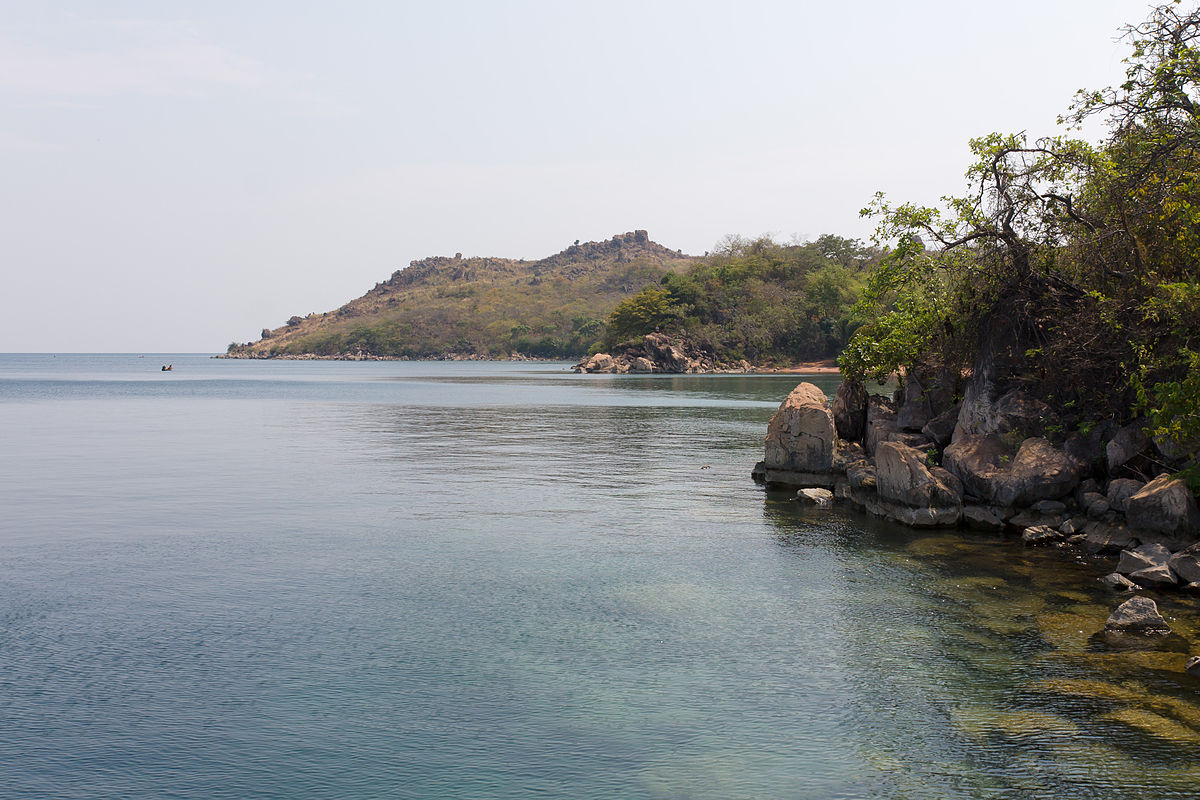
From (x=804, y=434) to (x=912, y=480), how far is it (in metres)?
5.79

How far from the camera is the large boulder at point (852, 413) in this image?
31031 millimetres

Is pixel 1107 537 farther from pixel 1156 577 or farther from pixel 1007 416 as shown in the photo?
pixel 1007 416

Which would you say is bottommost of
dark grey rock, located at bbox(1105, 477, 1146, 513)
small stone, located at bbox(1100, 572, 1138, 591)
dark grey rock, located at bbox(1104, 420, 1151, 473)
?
small stone, located at bbox(1100, 572, 1138, 591)

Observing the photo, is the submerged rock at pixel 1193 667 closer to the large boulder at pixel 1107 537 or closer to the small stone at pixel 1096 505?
the large boulder at pixel 1107 537

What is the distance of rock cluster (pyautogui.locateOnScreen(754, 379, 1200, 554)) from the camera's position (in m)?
18.0

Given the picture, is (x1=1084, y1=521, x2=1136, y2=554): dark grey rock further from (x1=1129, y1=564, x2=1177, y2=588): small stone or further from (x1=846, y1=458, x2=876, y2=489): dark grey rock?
(x1=846, y1=458, x2=876, y2=489): dark grey rock

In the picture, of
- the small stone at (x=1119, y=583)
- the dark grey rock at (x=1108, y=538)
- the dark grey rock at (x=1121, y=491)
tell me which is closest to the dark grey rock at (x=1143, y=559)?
the small stone at (x=1119, y=583)

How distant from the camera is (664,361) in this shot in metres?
141

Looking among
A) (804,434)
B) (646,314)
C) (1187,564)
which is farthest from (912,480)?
(646,314)

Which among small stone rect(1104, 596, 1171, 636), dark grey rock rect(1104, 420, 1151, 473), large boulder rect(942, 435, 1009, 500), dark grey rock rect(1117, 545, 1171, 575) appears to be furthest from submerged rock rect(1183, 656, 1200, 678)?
large boulder rect(942, 435, 1009, 500)

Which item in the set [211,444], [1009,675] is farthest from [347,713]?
[211,444]

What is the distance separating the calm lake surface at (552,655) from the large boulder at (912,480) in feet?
4.03

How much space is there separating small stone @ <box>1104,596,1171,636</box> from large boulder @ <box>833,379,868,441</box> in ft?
53.7

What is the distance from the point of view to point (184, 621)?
589 inches
